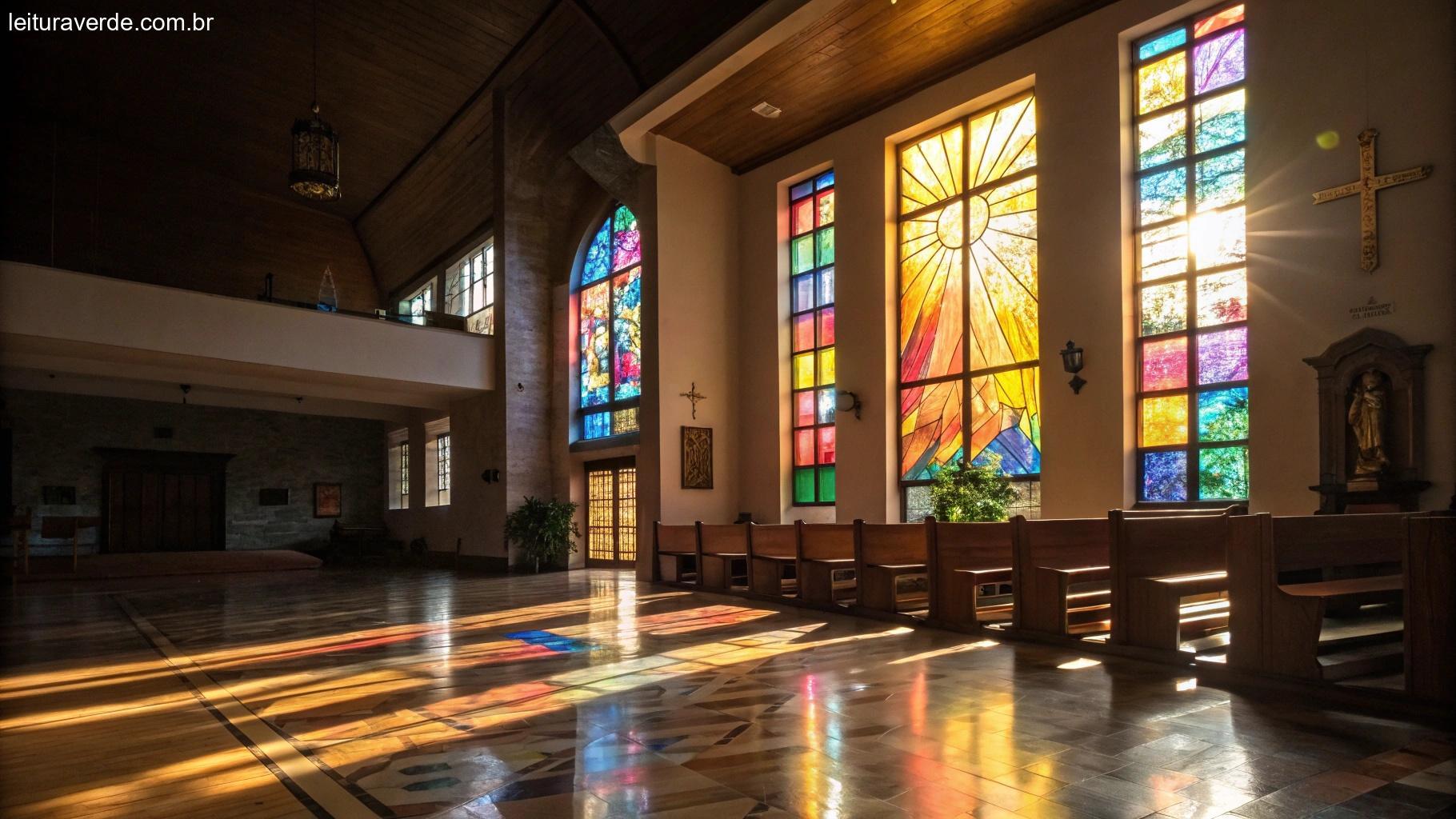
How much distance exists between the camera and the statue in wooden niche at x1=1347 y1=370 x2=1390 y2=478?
5.27 metres

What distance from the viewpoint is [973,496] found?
7.32m

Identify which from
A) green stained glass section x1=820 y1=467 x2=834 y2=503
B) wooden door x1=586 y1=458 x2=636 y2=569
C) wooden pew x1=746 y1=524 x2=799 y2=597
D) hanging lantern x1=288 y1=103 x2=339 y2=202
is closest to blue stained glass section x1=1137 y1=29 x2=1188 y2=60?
wooden pew x1=746 y1=524 x2=799 y2=597

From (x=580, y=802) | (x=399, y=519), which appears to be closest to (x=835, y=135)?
(x=580, y=802)

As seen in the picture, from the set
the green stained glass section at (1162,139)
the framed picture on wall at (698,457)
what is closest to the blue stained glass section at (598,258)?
the framed picture on wall at (698,457)

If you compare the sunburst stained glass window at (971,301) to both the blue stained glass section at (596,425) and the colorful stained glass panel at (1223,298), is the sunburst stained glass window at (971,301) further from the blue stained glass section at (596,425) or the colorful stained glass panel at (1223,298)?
the blue stained glass section at (596,425)

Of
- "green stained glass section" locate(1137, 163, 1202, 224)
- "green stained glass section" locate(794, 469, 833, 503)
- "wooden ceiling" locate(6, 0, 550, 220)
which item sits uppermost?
"wooden ceiling" locate(6, 0, 550, 220)

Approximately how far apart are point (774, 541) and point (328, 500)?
11.7 meters

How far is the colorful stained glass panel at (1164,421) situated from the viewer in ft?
21.7

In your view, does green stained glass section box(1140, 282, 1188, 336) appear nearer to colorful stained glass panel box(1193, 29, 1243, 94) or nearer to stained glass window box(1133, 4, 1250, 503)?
stained glass window box(1133, 4, 1250, 503)

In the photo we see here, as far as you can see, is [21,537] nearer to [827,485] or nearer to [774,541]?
[774,541]

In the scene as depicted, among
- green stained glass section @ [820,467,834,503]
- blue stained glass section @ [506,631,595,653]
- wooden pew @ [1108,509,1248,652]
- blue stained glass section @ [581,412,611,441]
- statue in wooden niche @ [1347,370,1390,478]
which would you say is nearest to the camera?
wooden pew @ [1108,509,1248,652]

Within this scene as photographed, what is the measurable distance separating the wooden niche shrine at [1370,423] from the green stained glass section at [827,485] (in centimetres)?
490

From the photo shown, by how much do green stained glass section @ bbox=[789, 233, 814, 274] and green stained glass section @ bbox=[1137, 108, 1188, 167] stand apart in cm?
389

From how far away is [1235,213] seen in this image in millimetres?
6383
